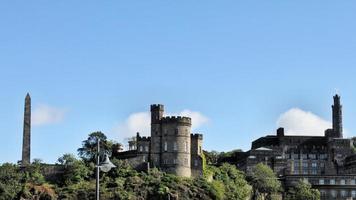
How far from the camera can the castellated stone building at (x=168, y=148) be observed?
109 m

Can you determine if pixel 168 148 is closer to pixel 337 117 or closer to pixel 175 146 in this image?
pixel 175 146

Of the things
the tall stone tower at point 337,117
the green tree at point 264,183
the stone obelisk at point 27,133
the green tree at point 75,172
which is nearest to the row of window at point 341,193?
the green tree at point 264,183

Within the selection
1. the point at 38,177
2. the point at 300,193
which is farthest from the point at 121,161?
the point at 300,193

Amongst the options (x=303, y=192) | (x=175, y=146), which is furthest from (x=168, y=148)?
(x=303, y=192)

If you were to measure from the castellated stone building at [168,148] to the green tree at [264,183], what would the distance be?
1562cm

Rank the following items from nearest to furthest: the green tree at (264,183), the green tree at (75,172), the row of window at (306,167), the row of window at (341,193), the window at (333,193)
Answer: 1. the green tree at (75,172)
2. the green tree at (264,183)
3. the window at (333,193)
4. the row of window at (341,193)
5. the row of window at (306,167)

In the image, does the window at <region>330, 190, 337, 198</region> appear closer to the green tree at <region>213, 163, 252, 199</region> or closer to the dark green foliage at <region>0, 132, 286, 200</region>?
the green tree at <region>213, 163, 252, 199</region>

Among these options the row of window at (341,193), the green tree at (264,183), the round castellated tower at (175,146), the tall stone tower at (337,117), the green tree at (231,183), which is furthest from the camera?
the tall stone tower at (337,117)

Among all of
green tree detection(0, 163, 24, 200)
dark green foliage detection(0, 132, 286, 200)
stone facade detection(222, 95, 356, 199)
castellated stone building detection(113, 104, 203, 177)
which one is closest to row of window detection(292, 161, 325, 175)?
stone facade detection(222, 95, 356, 199)

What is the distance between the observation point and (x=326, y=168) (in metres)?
147

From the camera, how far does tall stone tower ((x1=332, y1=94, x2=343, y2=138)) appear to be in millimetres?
156600

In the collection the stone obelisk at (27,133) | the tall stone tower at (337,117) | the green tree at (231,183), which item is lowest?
the green tree at (231,183)

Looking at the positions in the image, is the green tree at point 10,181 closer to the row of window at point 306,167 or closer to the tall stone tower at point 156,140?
the tall stone tower at point 156,140

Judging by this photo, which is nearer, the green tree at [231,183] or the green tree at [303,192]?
the green tree at [231,183]
